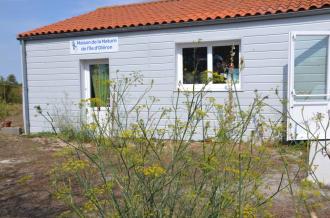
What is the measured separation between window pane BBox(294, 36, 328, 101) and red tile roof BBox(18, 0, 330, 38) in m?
0.92

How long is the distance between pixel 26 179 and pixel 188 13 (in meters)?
8.39

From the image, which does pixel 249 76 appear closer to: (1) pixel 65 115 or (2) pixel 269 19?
(2) pixel 269 19

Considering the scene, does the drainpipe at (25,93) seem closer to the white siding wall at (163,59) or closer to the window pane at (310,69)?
the white siding wall at (163,59)

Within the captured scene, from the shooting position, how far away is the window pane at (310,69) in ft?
28.0

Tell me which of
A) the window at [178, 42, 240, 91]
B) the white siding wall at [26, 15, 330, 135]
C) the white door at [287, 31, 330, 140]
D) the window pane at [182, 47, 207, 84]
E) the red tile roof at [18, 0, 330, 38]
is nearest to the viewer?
the white door at [287, 31, 330, 140]

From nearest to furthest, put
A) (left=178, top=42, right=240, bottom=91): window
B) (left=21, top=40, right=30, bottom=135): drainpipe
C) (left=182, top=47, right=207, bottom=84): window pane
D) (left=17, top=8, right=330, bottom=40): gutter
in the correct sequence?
(left=17, top=8, right=330, bottom=40): gutter → (left=178, top=42, right=240, bottom=91): window → (left=182, top=47, right=207, bottom=84): window pane → (left=21, top=40, right=30, bottom=135): drainpipe

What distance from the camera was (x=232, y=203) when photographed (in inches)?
101

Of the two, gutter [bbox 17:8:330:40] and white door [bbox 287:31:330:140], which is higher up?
gutter [bbox 17:8:330:40]

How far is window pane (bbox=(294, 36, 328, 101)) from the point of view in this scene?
28.0 ft

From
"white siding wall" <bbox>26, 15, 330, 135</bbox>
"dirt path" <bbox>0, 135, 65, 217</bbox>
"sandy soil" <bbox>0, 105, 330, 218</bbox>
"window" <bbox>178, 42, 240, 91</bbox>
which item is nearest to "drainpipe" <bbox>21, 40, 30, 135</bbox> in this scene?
"white siding wall" <bbox>26, 15, 330, 135</bbox>

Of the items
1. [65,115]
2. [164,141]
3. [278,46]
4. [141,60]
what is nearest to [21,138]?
[65,115]

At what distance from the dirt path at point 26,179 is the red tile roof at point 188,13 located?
358 centimetres

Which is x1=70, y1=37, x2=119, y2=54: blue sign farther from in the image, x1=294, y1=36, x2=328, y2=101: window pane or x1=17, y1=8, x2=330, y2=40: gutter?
x1=294, y1=36, x2=328, y2=101: window pane


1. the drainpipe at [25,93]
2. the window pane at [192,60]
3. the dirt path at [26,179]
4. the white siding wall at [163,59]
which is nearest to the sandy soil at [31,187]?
the dirt path at [26,179]
